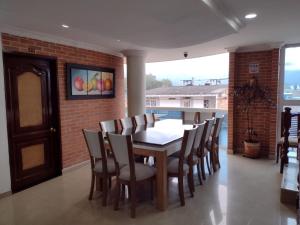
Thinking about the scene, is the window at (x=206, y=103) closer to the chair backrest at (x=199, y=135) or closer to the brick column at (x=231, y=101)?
the brick column at (x=231, y=101)

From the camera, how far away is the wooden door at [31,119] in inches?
130

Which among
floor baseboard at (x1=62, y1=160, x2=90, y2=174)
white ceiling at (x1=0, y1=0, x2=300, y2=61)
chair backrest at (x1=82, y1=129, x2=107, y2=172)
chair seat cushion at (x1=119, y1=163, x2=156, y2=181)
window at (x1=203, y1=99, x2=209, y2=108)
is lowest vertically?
floor baseboard at (x1=62, y1=160, x2=90, y2=174)

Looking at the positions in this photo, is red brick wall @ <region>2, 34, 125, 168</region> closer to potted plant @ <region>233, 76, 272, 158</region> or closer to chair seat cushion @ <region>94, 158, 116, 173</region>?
chair seat cushion @ <region>94, 158, 116, 173</region>

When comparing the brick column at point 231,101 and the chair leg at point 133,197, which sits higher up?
the brick column at point 231,101

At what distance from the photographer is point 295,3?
7.98ft

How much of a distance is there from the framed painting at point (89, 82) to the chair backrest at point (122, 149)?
6.06 feet

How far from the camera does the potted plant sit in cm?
473

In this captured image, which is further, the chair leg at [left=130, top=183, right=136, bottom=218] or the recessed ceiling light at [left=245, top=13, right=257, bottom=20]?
the recessed ceiling light at [left=245, top=13, right=257, bottom=20]

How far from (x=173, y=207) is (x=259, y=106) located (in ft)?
10.3

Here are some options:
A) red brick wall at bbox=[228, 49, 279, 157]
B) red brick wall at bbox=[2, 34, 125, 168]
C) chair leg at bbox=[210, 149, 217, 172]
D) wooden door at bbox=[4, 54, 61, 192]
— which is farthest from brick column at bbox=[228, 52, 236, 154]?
wooden door at bbox=[4, 54, 61, 192]

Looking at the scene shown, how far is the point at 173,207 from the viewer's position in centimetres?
287

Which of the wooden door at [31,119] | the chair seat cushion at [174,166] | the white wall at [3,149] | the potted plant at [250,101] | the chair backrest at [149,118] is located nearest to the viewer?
the chair seat cushion at [174,166]

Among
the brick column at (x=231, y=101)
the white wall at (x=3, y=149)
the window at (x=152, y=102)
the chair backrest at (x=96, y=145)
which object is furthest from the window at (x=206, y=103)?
the white wall at (x=3, y=149)

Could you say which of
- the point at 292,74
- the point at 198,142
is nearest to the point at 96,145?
the point at 198,142
